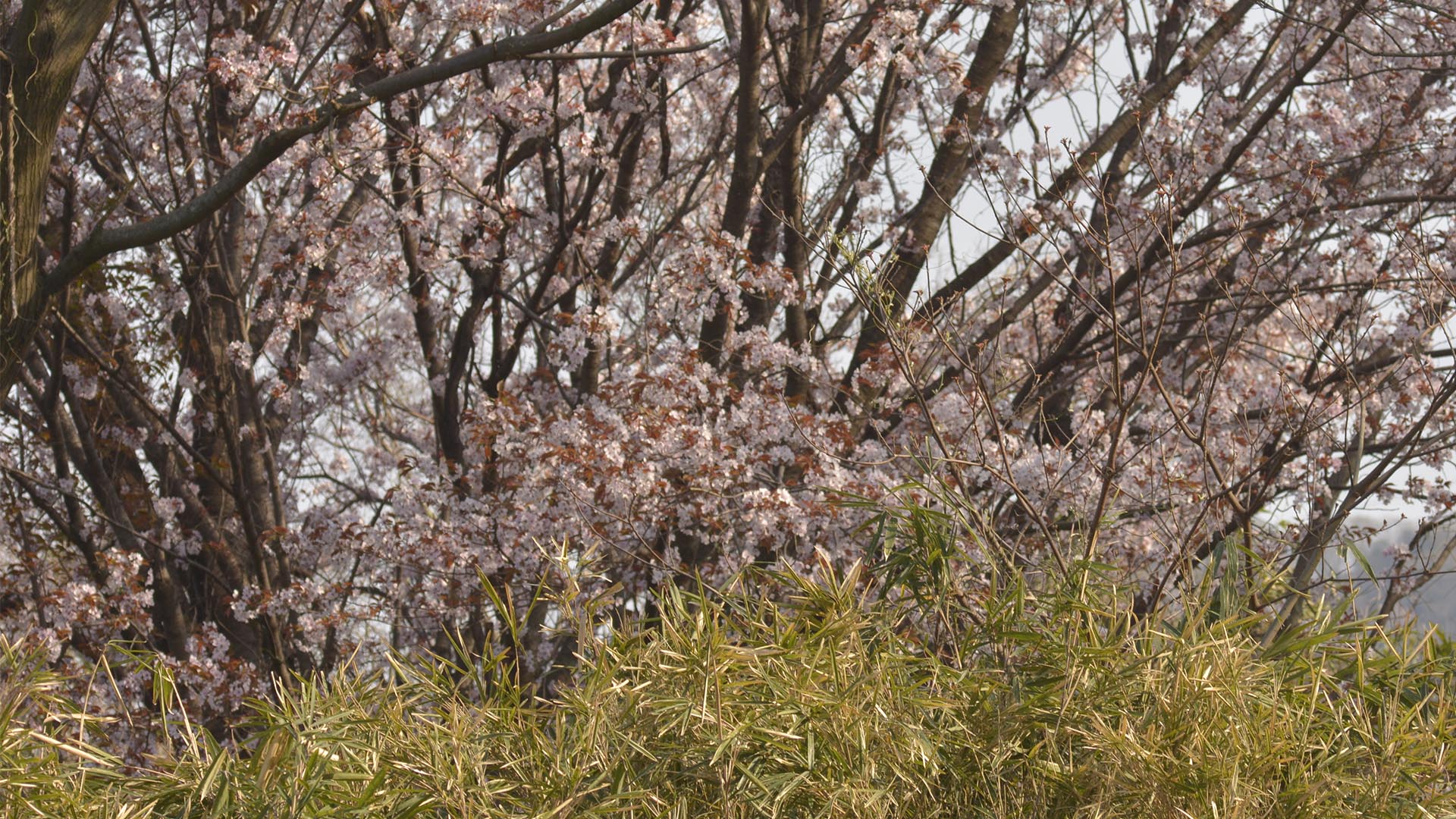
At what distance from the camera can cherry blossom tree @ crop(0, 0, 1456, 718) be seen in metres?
5.69

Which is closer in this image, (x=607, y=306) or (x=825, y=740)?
(x=825, y=740)

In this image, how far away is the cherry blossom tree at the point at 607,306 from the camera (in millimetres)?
5691

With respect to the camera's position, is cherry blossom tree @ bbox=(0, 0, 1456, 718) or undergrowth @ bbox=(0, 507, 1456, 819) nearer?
undergrowth @ bbox=(0, 507, 1456, 819)

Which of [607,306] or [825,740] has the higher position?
[607,306]

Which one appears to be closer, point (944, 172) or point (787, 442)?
point (787, 442)

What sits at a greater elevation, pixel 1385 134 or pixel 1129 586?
pixel 1385 134

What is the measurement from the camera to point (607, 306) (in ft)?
21.2

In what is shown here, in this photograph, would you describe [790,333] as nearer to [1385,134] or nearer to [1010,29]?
[1010,29]

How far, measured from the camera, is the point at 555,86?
6.02m

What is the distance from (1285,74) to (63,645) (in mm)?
6984

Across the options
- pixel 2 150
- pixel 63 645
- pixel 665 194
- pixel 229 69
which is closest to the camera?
pixel 2 150

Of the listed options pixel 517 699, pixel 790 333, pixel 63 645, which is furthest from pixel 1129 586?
pixel 63 645

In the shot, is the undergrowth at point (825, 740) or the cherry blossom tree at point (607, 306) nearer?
the undergrowth at point (825, 740)

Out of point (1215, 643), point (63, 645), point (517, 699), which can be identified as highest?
point (1215, 643)
